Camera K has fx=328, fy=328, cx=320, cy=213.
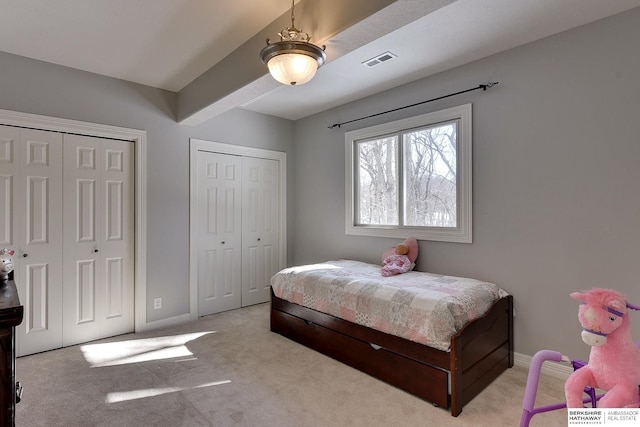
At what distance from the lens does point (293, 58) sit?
175cm

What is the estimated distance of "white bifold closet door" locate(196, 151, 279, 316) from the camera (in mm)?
3934

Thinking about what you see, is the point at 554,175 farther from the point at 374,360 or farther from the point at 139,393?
the point at 139,393

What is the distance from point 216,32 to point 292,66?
108 cm

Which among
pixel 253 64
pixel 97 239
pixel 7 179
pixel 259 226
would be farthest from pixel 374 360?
pixel 7 179

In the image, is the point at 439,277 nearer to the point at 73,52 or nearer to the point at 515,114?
the point at 515,114

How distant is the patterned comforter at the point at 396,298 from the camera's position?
6.97 feet

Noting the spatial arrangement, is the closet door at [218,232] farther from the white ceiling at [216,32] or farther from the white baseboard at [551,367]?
the white baseboard at [551,367]

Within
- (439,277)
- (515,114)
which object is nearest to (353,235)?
(439,277)

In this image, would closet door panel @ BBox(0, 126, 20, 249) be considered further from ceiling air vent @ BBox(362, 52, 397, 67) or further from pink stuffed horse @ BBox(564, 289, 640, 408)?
pink stuffed horse @ BBox(564, 289, 640, 408)

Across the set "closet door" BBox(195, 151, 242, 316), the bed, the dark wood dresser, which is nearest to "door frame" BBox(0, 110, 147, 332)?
"closet door" BBox(195, 151, 242, 316)

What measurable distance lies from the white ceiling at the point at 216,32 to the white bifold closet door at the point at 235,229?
1.21 metres

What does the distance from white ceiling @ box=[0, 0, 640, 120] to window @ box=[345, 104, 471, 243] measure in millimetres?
565

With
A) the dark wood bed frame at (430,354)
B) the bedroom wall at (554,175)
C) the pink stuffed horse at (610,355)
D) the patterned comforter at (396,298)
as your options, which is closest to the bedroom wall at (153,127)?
the patterned comforter at (396,298)

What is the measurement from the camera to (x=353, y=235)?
402 centimetres
